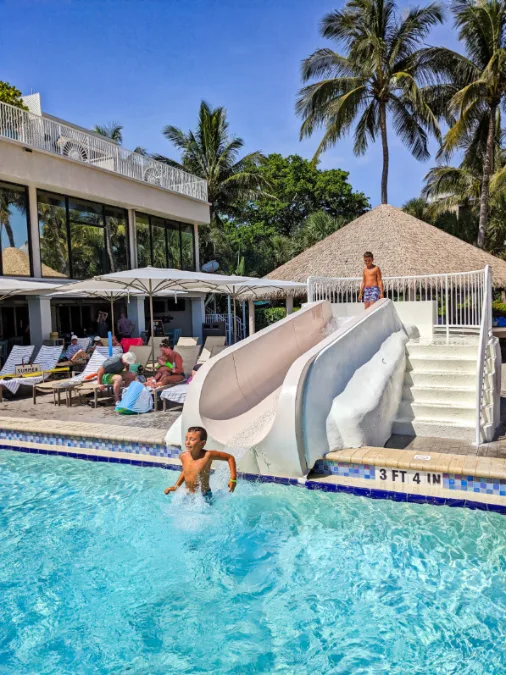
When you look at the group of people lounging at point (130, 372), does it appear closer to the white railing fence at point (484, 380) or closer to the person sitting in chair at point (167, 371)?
the person sitting in chair at point (167, 371)

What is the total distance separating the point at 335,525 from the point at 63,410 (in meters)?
6.03

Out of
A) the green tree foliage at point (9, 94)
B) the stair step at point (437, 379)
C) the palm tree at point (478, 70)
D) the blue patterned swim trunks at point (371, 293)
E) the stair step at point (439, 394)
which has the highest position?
the palm tree at point (478, 70)

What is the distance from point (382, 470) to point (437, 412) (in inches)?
91.0

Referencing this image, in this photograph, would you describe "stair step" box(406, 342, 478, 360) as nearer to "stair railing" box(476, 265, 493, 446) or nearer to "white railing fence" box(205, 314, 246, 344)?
"stair railing" box(476, 265, 493, 446)

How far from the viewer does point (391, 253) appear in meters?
15.8

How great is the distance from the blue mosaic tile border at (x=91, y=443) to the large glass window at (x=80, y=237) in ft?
32.8

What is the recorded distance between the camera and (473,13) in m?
21.9

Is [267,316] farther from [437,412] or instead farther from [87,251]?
[437,412]

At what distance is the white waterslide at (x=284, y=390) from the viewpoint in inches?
228

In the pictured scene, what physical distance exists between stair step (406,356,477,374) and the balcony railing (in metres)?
12.6

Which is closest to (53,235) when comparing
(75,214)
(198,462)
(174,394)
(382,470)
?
(75,214)

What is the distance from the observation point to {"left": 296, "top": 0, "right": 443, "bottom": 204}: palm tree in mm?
22906

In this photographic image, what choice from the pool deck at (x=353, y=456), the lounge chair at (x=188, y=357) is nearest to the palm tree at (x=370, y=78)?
the lounge chair at (x=188, y=357)

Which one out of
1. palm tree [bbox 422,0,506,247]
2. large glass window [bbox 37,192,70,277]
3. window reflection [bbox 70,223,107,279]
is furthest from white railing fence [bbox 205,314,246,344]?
palm tree [bbox 422,0,506,247]
